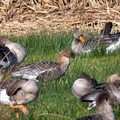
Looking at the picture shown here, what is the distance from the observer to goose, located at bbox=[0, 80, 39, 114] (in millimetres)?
Result: 6926

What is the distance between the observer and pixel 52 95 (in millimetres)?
8195

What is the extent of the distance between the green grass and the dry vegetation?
1.59 metres

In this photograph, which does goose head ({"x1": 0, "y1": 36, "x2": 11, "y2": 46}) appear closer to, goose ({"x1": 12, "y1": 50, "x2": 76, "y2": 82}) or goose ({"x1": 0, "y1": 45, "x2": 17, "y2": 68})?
goose ({"x1": 0, "y1": 45, "x2": 17, "y2": 68})

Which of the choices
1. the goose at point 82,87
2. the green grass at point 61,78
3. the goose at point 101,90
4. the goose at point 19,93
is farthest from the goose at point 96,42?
the goose at point 19,93

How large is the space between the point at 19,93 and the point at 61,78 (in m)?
2.39

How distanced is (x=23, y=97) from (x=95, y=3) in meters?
9.86

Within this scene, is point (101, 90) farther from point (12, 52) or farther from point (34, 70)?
point (12, 52)

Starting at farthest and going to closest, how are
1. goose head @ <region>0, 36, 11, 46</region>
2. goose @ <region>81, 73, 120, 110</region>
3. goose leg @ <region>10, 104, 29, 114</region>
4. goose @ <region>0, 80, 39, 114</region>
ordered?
goose head @ <region>0, 36, 11, 46</region>
goose @ <region>81, 73, 120, 110</region>
goose @ <region>0, 80, 39, 114</region>
goose leg @ <region>10, 104, 29, 114</region>

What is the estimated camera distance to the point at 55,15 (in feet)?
51.3

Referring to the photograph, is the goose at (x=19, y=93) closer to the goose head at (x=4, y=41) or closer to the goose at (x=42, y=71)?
the goose at (x=42, y=71)

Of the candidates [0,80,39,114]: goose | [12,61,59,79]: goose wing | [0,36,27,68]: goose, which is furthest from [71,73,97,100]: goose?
[0,36,27,68]: goose

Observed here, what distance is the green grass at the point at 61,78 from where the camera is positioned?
7004 mm

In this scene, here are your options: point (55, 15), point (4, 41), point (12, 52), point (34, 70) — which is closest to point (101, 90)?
Result: point (34, 70)

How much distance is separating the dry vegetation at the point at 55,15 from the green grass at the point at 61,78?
1.59 meters
